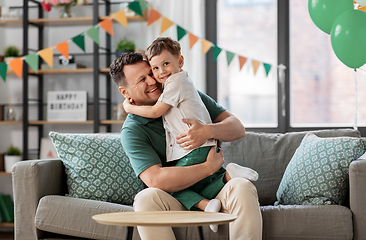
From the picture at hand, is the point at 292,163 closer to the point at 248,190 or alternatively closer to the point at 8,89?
the point at 248,190

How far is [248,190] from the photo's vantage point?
5.16 ft

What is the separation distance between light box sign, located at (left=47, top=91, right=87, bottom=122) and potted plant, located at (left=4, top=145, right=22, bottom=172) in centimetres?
40

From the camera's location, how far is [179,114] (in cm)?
175

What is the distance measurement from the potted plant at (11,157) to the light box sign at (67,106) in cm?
40

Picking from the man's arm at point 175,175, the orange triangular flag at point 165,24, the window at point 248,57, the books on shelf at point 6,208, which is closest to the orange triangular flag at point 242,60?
the window at point 248,57

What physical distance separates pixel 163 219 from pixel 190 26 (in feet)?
8.51

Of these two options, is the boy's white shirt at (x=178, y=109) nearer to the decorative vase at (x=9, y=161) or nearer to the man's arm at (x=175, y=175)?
the man's arm at (x=175, y=175)

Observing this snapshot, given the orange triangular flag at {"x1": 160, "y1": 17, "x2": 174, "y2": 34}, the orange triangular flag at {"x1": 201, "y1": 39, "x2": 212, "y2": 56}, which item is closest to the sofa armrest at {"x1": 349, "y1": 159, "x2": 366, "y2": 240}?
the orange triangular flag at {"x1": 201, "y1": 39, "x2": 212, "y2": 56}

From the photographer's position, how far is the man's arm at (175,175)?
163cm

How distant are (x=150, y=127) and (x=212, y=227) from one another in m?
0.53

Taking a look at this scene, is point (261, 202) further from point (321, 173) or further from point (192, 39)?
point (192, 39)

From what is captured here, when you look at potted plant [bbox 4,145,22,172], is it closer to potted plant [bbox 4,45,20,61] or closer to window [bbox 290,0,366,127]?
potted plant [bbox 4,45,20,61]

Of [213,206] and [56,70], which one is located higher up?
[56,70]

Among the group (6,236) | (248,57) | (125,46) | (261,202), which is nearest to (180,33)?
(125,46)
